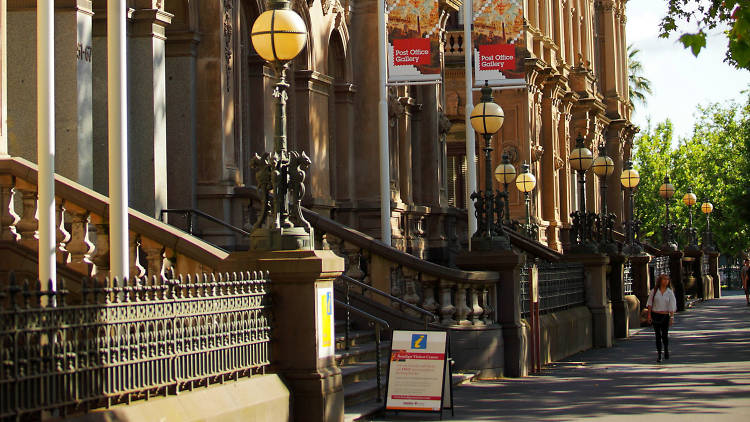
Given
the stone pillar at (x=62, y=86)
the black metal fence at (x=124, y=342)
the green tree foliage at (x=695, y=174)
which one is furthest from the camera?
the green tree foliage at (x=695, y=174)

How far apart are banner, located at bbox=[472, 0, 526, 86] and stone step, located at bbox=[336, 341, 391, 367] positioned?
10.0 metres

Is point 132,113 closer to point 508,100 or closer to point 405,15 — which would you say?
point 405,15

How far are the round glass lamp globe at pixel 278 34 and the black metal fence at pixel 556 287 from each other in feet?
31.2

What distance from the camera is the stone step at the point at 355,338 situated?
17450 mm

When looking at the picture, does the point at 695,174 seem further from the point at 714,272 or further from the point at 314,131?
the point at 314,131

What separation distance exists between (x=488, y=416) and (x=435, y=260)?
16106mm

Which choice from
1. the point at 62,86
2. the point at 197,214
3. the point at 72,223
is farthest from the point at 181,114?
the point at 72,223

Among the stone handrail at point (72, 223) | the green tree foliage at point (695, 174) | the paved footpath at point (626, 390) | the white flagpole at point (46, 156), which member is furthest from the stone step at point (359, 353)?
the green tree foliage at point (695, 174)

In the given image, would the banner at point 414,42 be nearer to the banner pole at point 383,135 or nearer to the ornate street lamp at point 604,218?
the banner pole at point 383,135

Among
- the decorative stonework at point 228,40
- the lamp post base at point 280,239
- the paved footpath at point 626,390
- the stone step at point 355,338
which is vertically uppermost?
the decorative stonework at point 228,40

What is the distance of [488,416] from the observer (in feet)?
50.1

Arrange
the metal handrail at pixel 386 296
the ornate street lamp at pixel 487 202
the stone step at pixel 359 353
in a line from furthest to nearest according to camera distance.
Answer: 1. the ornate street lamp at pixel 487 202
2. the metal handrail at pixel 386 296
3. the stone step at pixel 359 353

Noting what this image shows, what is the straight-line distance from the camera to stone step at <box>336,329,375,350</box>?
57.3ft

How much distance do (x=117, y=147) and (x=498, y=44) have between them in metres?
15.1
